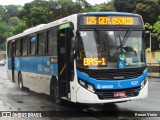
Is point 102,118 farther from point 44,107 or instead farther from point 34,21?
point 34,21

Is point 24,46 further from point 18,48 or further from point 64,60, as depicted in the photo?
point 64,60

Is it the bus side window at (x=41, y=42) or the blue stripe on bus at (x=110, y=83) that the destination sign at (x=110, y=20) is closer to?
the blue stripe on bus at (x=110, y=83)

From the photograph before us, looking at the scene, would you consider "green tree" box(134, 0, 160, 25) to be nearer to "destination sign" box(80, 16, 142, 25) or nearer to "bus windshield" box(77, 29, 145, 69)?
"destination sign" box(80, 16, 142, 25)

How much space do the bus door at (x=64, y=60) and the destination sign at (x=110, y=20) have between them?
62 cm

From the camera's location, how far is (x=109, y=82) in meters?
11.1

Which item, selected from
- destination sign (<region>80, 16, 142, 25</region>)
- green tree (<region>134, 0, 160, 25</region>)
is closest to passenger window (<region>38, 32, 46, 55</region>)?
destination sign (<region>80, 16, 142, 25</region>)

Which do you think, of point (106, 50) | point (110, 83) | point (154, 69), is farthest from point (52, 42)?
point (154, 69)

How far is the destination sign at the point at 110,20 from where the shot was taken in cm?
1162

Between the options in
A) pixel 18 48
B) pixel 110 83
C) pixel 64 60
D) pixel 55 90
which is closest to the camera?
pixel 110 83

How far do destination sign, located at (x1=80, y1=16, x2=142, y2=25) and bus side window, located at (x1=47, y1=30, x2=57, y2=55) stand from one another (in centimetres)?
225

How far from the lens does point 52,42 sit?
13898 millimetres

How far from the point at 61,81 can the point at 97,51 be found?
215 centimetres

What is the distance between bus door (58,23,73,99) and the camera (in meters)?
12.0

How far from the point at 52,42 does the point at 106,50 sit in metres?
3.09
